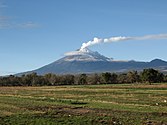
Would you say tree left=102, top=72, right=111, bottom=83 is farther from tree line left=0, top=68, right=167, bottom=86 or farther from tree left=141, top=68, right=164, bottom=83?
tree left=141, top=68, right=164, bottom=83

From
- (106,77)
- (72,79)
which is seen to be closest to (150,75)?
(106,77)

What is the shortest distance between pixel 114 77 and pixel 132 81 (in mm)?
8861

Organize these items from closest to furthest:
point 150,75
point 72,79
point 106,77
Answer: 1. point 150,75
2. point 106,77
3. point 72,79

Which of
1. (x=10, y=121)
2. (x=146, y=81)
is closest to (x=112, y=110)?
(x=10, y=121)

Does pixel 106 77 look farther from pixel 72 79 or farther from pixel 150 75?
pixel 150 75

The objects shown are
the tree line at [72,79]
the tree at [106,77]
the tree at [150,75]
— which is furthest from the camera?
the tree line at [72,79]

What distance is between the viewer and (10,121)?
3284 cm

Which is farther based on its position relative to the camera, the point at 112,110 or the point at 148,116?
the point at 112,110

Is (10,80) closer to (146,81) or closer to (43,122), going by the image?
(146,81)

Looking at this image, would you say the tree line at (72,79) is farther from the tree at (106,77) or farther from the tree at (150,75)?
the tree at (150,75)

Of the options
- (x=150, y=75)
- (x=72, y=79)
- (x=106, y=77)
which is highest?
(x=106, y=77)

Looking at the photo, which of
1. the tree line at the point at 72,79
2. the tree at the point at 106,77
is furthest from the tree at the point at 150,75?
the tree at the point at 106,77

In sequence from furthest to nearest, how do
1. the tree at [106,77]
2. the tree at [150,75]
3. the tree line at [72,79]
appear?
the tree line at [72,79], the tree at [106,77], the tree at [150,75]

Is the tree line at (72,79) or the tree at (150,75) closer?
the tree at (150,75)
